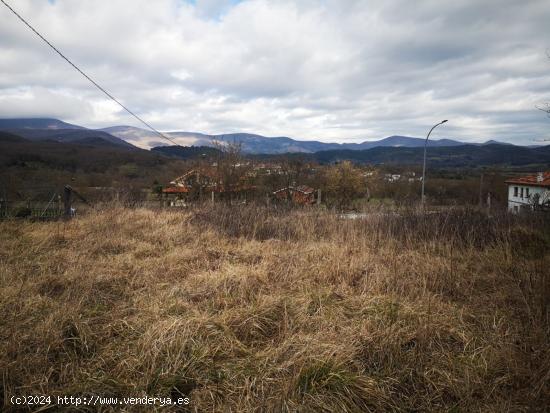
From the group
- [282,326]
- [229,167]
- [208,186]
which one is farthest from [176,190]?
[282,326]

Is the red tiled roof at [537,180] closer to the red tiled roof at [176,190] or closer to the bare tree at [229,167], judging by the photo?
the bare tree at [229,167]

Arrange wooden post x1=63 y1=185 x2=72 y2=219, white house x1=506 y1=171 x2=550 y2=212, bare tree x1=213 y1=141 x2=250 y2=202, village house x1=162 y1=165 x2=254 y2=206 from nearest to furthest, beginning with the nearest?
1. wooden post x1=63 y1=185 x2=72 y2=219
2. bare tree x1=213 y1=141 x2=250 y2=202
3. village house x1=162 y1=165 x2=254 y2=206
4. white house x1=506 y1=171 x2=550 y2=212

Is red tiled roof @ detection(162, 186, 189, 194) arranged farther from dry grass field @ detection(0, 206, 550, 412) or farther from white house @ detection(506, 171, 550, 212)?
white house @ detection(506, 171, 550, 212)

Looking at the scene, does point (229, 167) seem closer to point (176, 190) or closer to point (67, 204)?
point (176, 190)

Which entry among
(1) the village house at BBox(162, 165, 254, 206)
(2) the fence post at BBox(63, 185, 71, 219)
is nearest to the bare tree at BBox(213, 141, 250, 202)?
(1) the village house at BBox(162, 165, 254, 206)

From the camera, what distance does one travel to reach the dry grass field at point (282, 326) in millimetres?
2229

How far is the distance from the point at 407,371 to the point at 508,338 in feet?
3.68

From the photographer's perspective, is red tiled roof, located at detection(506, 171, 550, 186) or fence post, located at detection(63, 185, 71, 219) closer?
fence post, located at detection(63, 185, 71, 219)

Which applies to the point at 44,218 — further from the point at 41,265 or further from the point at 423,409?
the point at 423,409

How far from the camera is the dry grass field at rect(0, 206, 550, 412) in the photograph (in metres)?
2.23

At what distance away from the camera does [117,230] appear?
286 inches

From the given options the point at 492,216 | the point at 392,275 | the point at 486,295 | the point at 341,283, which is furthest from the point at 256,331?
the point at 492,216

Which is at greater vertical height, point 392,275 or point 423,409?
point 392,275

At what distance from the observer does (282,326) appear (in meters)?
3.15
